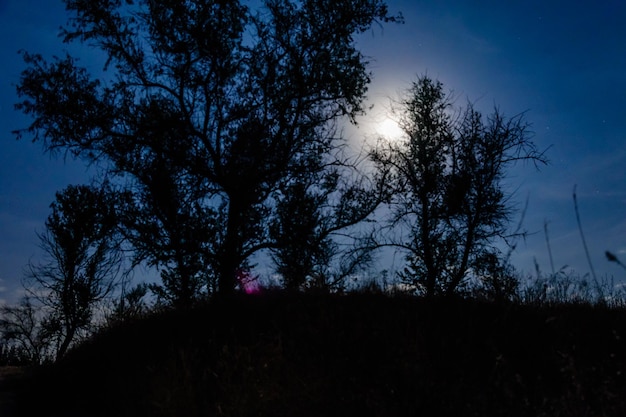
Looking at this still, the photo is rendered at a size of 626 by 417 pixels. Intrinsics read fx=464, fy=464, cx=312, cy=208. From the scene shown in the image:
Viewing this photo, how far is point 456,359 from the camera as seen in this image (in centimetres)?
627

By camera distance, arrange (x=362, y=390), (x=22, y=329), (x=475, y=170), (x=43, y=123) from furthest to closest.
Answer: (x=22, y=329)
(x=475, y=170)
(x=43, y=123)
(x=362, y=390)

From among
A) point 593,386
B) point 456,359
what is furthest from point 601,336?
point 456,359

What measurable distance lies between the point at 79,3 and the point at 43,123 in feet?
13.4

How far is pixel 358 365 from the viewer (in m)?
6.21

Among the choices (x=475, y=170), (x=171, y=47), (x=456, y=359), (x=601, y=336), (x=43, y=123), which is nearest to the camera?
(x=456, y=359)

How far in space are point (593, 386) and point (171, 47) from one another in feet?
49.4

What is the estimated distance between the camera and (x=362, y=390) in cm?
581

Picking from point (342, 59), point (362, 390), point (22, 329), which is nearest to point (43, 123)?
point (342, 59)

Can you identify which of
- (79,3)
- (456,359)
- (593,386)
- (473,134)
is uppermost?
(79,3)

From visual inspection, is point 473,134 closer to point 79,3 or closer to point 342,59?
point 342,59

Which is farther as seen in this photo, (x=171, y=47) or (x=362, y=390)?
(x=171, y=47)

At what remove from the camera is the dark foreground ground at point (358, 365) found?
18.1 ft

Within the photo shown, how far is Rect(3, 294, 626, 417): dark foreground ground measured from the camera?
5527 millimetres

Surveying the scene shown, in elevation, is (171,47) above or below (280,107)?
above
